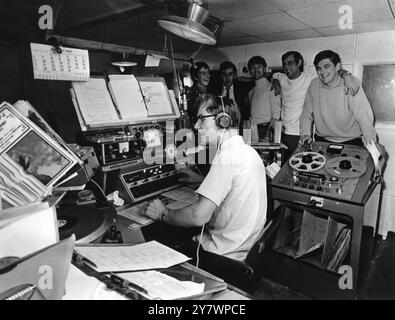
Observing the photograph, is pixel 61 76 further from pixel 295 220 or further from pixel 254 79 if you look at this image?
pixel 254 79

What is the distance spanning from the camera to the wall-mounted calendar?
1.57m

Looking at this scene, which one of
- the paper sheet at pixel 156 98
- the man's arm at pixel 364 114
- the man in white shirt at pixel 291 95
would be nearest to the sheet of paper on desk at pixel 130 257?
the paper sheet at pixel 156 98

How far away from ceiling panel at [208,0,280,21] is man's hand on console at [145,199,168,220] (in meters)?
1.70

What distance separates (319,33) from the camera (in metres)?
3.52

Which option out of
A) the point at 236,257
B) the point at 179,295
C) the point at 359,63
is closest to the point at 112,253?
the point at 179,295

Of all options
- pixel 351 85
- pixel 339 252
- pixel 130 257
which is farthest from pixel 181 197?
pixel 351 85

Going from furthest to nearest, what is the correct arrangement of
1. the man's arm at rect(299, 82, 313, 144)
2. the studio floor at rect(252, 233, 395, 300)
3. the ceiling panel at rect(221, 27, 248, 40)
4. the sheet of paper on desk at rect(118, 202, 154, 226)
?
the ceiling panel at rect(221, 27, 248, 40), the man's arm at rect(299, 82, 313, 144), the studio floor at rect(252, 233, 395, 300), the sheet of paper on desk at rect(118, 202, 154, 226)

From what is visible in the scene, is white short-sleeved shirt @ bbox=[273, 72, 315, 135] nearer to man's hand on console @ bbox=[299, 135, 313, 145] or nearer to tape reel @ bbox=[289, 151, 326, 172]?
man's hand on console @ bbox=[299, 135, 313, 145]

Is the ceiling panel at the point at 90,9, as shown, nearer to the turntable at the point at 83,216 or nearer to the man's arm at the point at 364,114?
the turntable at the point at 83,216

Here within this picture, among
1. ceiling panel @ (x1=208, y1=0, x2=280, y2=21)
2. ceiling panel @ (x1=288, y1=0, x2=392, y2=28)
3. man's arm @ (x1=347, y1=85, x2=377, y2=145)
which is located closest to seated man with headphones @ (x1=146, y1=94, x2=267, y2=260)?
ceiling panel @ (x1=208, y1=0, x2=280, y2=21)

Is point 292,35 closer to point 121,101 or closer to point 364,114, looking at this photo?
point 364,114

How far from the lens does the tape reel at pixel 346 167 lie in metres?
2.32

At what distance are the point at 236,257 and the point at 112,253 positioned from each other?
2.57 ft

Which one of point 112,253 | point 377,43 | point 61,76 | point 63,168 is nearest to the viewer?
point 112,253
